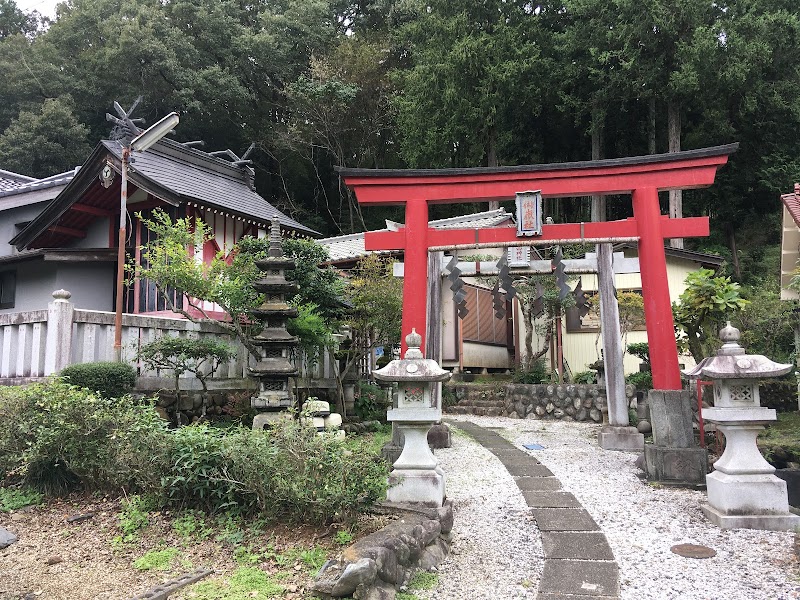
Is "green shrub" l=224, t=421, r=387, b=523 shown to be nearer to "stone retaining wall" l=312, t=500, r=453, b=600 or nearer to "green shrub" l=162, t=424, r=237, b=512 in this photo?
"green shrub" l=162, t=424, r=237, b=512

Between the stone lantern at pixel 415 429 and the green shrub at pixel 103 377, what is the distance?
12.1 ft

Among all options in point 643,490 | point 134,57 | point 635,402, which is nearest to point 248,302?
point 643,490

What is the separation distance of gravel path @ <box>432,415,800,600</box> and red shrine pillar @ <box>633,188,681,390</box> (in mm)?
1540

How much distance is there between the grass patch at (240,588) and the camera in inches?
146

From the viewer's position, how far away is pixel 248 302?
30.3 ft

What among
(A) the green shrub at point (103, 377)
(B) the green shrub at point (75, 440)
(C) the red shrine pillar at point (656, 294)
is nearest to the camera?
(B) the green shrub at point (75, 440)

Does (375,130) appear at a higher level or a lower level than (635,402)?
higher

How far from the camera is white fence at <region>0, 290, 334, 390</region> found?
7.43 meters

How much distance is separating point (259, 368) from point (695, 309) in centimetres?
687

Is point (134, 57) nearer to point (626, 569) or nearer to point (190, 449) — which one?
point (190, 449)

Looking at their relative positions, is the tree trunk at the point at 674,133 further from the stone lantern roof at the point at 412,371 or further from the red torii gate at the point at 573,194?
the stone lantern roof at the point at 412,371

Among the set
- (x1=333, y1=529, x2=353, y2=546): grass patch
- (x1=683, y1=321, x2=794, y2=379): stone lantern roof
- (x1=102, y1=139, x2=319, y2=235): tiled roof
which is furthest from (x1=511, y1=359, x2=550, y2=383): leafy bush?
(x1=333, y1=529, x2=353, y2=546): grass patch

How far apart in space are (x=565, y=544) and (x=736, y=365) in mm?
2770

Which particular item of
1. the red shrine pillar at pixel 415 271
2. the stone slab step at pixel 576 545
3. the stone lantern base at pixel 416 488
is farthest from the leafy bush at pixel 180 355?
the stone slab step at pixel 576 545
